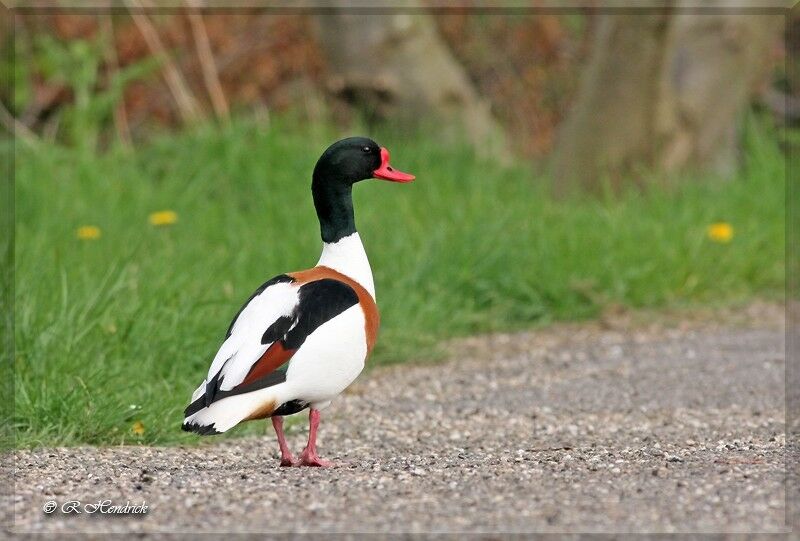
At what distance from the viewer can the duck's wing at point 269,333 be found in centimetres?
422

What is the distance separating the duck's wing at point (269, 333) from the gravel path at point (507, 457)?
289 mm

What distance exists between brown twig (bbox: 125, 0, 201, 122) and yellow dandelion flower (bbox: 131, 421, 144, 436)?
5.02 metres

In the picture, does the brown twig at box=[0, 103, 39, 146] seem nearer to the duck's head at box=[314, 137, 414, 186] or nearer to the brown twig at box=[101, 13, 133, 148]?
the brown twig at box=[101, 13, 133, 148]

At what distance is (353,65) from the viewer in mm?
10164

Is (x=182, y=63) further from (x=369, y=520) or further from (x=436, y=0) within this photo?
(x=369, y=520)

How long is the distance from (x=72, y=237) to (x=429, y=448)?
10.7ft

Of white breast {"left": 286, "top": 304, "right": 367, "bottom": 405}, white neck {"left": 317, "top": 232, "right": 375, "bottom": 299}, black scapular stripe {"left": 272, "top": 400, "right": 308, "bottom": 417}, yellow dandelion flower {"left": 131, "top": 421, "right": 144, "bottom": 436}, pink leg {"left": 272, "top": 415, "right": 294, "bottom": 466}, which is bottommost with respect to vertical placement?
yellow dandelion flower {"left": 131, "top": 421, "right": 144, "bottom": 436}

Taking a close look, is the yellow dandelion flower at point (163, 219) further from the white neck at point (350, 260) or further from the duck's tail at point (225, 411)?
the duck's tail at point (225, 411)

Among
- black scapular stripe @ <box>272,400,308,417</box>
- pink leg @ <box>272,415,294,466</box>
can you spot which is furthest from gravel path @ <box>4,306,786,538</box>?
black scapular stripe @ <box>272,400,308,417</box>

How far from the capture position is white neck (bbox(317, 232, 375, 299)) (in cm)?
479

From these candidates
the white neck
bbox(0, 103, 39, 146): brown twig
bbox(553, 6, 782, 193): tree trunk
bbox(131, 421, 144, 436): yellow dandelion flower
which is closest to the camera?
the white neck

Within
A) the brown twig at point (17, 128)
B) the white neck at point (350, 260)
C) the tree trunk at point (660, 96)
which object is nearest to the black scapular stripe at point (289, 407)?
the white neck at point (350, 260)

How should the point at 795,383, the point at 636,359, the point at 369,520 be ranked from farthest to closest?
the point at 636,359
the point at 795,383
the point at 369,520

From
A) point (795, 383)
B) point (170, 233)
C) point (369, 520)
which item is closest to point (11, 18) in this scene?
point (170, 233)
